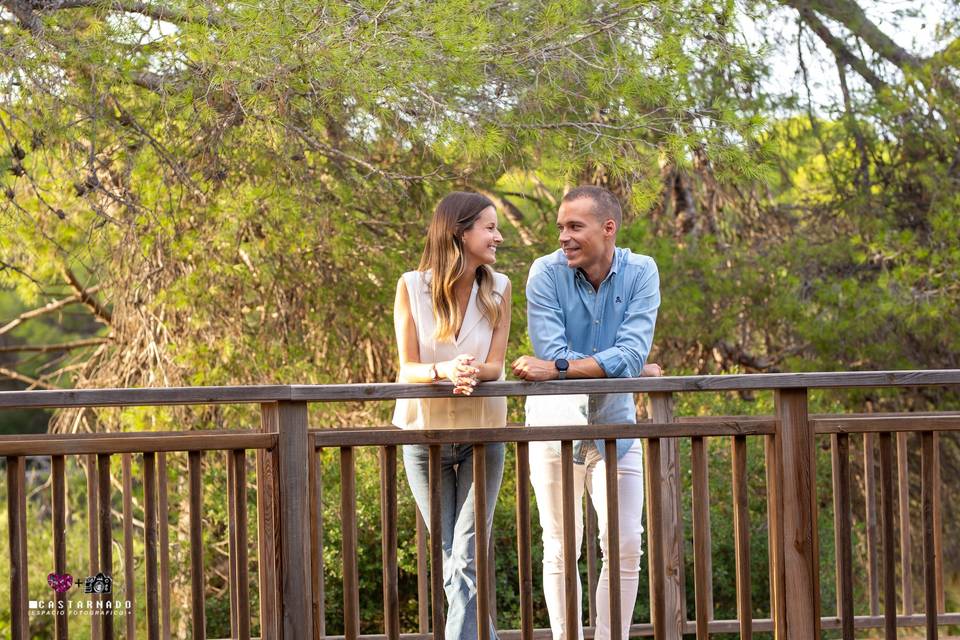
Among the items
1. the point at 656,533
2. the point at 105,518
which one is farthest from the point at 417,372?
the point at 105,518

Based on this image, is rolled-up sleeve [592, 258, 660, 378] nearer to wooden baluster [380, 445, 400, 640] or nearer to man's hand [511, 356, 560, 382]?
man's hand [511, 356, 560, 382]

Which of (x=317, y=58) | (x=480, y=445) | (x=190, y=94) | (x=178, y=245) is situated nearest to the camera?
(x=480, y=445)

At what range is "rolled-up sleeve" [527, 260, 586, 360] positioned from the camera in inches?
140

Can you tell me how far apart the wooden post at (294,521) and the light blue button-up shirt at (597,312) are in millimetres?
794

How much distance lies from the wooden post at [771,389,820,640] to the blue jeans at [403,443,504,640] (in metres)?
0.88

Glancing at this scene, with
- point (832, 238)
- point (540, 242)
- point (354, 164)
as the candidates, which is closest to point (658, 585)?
point (354, 164)

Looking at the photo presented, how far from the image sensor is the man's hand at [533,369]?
128 inches

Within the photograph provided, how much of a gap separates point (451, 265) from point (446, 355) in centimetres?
28

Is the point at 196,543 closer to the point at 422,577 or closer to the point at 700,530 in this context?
the point at 422,577

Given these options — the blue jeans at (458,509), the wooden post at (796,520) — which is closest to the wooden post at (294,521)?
the blue jeans at (458,509)

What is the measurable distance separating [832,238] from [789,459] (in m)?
5.44

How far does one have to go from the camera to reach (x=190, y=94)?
5.44 m

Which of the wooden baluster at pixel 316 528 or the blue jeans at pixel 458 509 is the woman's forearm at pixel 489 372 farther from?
the wooden baluster at pixel 316 528

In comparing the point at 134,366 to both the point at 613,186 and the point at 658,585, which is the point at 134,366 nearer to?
the point at 613,186
